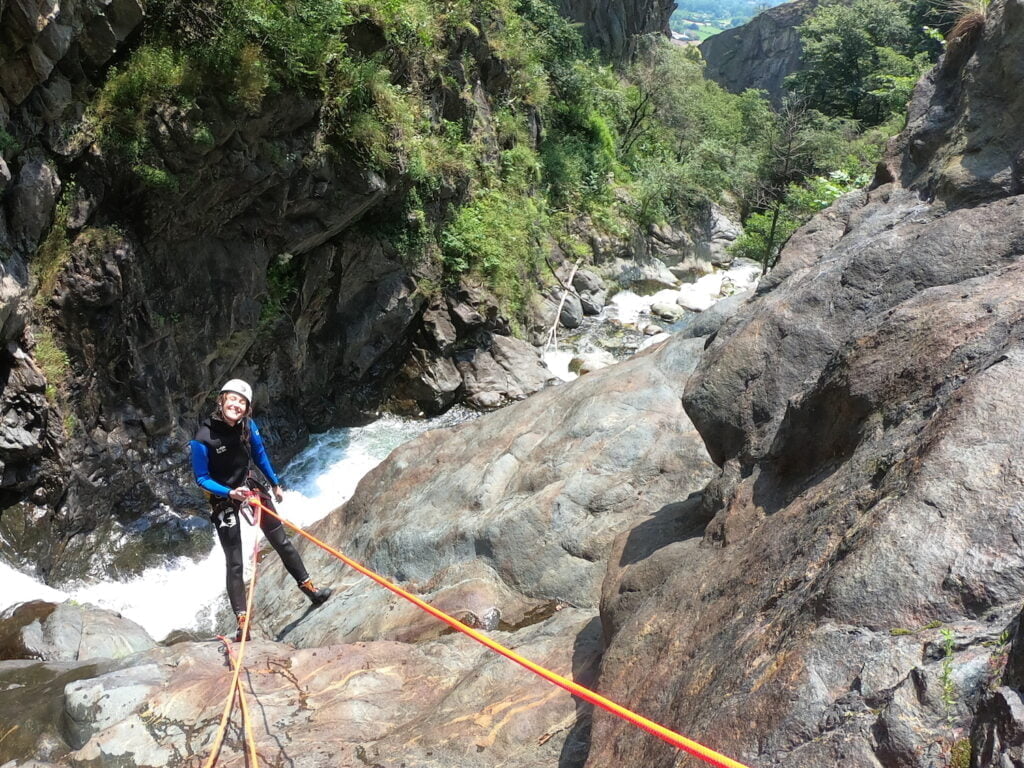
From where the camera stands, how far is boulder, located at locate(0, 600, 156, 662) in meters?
7.03

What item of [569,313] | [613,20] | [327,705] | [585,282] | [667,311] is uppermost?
[613,20]

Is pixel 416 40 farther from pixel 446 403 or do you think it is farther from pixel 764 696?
pixel 764 696

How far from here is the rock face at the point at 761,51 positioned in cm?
6053

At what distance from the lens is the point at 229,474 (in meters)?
5.93

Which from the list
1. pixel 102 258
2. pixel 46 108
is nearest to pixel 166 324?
pixel 102 258

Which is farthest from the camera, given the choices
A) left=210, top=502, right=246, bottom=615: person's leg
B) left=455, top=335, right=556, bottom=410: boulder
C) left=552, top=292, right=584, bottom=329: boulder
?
left=552, top=292, right=584, bottom=329: boulder

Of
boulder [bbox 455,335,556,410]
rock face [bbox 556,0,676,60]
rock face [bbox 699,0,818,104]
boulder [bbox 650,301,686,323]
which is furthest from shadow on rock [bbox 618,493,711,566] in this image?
rock face [bbox 699,0,818,104]

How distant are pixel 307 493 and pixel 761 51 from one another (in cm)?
6783

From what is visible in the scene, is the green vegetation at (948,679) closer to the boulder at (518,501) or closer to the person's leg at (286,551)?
the boulder at (518,501)

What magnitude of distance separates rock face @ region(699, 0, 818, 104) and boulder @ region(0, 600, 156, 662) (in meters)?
62.2

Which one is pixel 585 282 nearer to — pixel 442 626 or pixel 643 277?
pixel 643 277

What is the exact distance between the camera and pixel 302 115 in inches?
431

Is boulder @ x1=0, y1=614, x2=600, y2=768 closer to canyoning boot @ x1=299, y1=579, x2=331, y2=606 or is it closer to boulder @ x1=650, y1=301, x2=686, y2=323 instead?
canyoning boot @ x1=299, y1=579, x2=331, y2=606

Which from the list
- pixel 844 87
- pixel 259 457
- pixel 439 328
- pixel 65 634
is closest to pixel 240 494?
pixel 259 457
